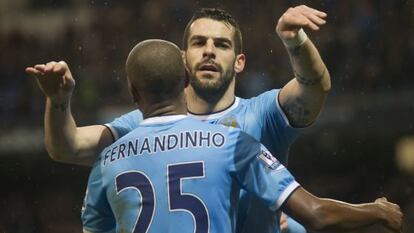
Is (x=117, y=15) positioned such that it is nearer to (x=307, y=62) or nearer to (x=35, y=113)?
(x=35, y=113)

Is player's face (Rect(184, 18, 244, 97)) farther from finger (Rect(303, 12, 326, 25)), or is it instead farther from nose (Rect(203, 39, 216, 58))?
finger (Rect(303, 12, 326, 25))

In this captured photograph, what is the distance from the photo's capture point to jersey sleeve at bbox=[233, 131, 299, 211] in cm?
431

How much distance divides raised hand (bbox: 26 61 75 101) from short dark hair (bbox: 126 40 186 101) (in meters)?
0.32

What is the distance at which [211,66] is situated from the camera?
5.29 meters

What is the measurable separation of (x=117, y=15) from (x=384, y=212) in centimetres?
781

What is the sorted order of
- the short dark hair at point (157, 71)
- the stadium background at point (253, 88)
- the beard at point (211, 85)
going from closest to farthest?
the short dark hair at point (157, 71), the beard at point (211, 85), the stadium background at point (253, 88)

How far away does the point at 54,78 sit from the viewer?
4.60 m

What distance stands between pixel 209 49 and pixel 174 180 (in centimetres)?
118

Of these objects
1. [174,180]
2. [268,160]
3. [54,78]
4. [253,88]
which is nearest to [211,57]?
[54,78]

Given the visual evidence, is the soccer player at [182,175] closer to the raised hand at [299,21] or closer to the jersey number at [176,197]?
the jersey number at [176,197]

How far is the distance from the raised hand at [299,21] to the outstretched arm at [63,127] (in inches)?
34.9

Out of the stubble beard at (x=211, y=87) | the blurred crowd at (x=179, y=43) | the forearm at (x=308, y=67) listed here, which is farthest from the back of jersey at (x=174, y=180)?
the blurred crowd at (x=179, y=43)

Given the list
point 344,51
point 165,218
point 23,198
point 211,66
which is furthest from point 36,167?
point 165,218

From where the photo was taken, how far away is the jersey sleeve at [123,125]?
5195mm
